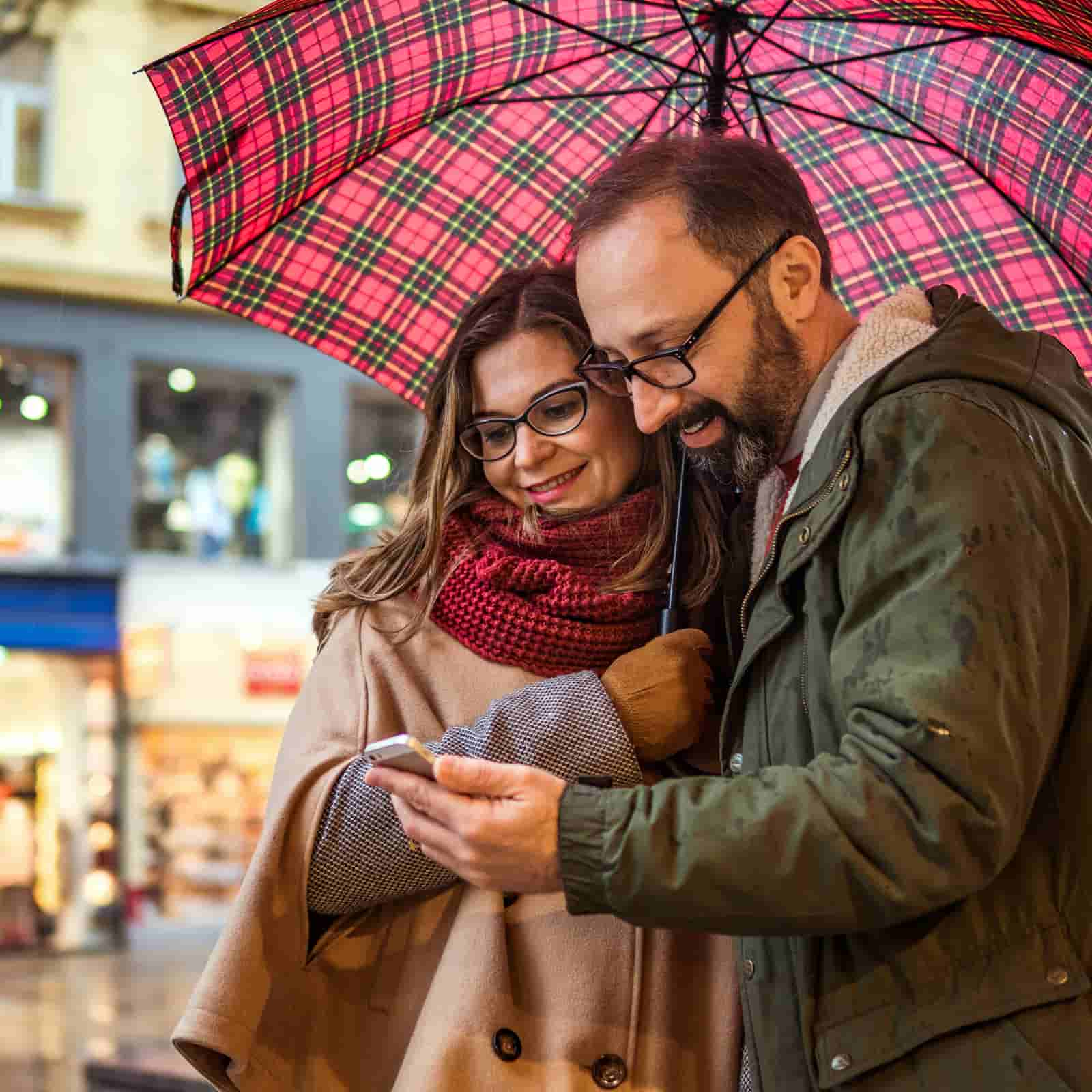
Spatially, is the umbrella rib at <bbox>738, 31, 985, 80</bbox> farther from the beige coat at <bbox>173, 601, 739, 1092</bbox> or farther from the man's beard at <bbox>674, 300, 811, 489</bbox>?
the beige coat at <bbox>173, 601, 739, 1092</bbox>

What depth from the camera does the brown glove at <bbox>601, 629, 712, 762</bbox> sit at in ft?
8.09

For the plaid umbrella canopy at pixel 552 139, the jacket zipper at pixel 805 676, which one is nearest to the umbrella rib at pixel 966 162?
Result: the plaid umbrella canopy at pixel 552 139

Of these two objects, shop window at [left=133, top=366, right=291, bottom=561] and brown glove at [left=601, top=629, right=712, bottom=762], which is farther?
shop window at [left=133, top=366, right=291, bottom=561]

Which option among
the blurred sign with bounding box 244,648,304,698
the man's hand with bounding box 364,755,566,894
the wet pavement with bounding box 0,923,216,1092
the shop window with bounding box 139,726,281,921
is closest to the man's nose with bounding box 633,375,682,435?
the man's hand with bounding box 364,755,566,894

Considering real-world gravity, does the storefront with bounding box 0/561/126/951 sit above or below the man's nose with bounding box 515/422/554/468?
below

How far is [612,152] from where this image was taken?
3293 millimetres

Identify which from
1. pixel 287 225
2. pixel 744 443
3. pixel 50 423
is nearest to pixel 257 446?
pixel 50 423

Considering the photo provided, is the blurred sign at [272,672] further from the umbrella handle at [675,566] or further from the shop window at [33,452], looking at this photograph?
the umbrella handle at [675,566]

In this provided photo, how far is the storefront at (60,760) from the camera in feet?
46.7

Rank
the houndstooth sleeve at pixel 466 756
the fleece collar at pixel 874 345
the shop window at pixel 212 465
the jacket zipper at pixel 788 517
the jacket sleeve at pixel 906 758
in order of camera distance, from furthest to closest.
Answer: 1. the shop window at pixel 212 465
2. the houndstooth sleeve at pixel 466 756
3. the fleece collar at pixel 874 345
4. the jacket zipper at pixel 788 517
5. the jacket sleeve at pixel 906 758

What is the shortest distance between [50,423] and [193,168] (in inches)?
490

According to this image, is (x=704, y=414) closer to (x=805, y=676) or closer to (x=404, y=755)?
(x=805, y=676)

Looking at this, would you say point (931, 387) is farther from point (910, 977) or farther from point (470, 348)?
point (470, 348)

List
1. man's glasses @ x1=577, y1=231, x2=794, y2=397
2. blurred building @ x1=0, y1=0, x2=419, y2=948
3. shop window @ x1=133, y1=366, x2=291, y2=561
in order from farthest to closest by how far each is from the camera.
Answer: shop window @ x1=133, y1=366, x2=291, y2=561
blurred building @ x1=0, y1=0, x2=419, y2=948
man's glasses @ x1=577, y1=231, x2=794, y2=397
